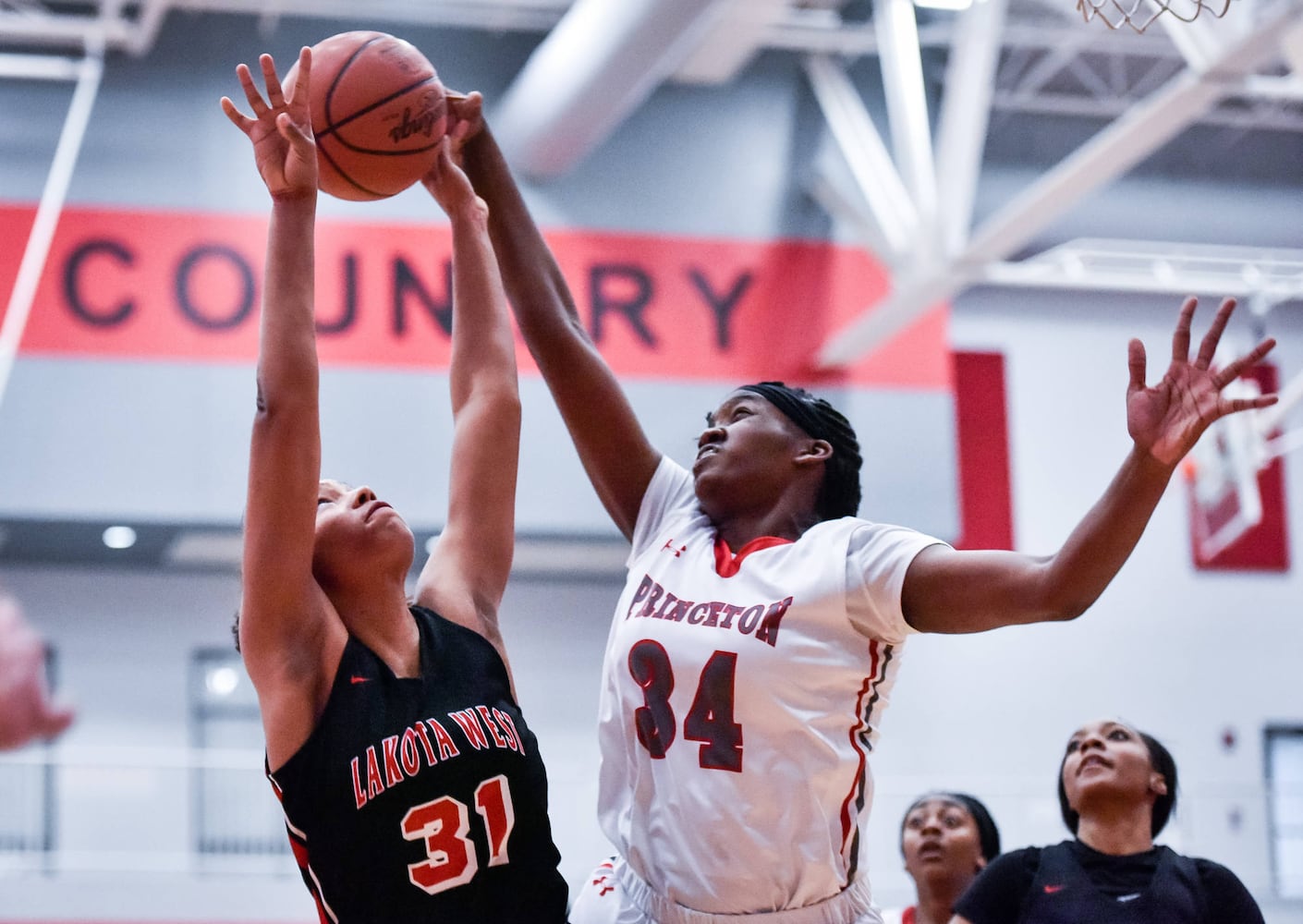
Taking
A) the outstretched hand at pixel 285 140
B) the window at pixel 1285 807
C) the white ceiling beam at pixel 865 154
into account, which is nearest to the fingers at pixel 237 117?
the outstretched hand at pixel 285 140

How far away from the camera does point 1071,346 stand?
1525 centimetres

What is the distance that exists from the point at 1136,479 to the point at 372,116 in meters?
1.91

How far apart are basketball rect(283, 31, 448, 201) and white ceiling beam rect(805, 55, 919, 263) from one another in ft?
23.8

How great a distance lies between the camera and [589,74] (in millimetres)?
9805

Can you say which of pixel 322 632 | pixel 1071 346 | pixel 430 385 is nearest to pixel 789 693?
pixel 322 632

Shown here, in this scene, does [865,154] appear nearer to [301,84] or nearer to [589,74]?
[589,74]

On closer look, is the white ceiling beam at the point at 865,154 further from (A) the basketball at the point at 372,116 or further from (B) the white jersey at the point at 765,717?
(B) the white jersey at the point at 765,717

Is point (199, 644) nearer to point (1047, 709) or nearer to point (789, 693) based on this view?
point (1047, 709)

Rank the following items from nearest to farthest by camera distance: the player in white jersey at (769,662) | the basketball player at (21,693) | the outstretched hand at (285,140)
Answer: the basketball player at (21,693) < the outstretched hand at (285,140) < the player in white jersey at (769,662)

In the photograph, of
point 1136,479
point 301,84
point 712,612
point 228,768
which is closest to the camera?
point 1136,479

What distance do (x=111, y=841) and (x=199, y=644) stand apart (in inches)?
66.6

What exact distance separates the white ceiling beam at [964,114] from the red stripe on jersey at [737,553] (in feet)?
22.4

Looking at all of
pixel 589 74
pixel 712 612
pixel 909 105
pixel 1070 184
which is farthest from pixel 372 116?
pixel 909 105

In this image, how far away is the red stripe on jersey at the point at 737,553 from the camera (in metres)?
3.38
